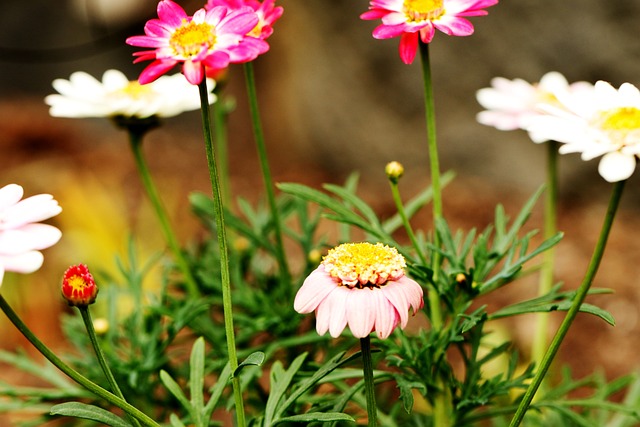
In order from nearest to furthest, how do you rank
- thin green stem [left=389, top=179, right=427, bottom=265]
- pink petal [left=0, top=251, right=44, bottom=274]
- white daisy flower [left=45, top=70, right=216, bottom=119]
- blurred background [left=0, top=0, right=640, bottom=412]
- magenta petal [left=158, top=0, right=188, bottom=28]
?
pink petal [left=0, top=251, right=44, bottom=274]
magenta petal [left=158, top=0, right=188, bottom=28]
thin green stem [left=389, top=179, right=427, bottom=265]
white daisy flower [left=45, top=70, right=216, bottom=119]
blurred background [left=0, top=0, right=640, bottom=412]

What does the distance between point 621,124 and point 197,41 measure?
9.8 inches

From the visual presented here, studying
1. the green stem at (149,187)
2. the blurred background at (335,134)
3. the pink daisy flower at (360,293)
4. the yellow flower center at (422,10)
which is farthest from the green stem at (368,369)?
the blurred background at (335,134)

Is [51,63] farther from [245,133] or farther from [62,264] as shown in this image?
[62,264]

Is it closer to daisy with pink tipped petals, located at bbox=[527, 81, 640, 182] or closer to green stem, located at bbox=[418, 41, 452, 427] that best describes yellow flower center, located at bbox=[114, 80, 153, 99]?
green stem, located at bbox=[418, 41, 452, 427]

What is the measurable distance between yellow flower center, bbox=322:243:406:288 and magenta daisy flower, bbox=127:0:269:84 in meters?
0.13

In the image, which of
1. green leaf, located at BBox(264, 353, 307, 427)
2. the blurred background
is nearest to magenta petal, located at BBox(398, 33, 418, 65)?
green leaf, located at BBox(264, 353, 307, 427)

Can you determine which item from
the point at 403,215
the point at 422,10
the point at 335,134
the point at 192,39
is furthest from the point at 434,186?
the point at 335,134

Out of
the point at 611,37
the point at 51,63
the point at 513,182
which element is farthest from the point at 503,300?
the point at 51,63

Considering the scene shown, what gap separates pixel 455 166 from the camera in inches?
77.6

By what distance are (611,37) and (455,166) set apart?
20.5 inches

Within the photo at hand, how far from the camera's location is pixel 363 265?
1.51 ft

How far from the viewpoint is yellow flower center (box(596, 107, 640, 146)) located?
17.4 inches

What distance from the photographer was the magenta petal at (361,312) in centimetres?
43

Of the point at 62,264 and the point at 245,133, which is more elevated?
the point at 245,133
